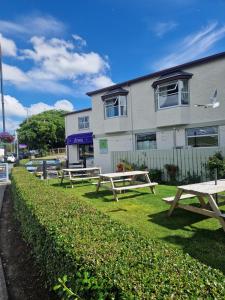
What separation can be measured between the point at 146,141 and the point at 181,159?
20.4 ft

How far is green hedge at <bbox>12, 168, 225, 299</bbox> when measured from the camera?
1814 mm

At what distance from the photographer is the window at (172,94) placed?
16.3 metres

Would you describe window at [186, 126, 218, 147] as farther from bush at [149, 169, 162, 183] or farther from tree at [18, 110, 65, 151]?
tree at [18, 110, 65, 151]

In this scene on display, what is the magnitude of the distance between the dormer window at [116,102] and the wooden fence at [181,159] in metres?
5.63

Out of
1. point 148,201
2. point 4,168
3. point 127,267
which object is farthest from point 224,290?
point 4,168

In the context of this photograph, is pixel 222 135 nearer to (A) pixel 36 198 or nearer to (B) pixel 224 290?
(A) pixel 36 198

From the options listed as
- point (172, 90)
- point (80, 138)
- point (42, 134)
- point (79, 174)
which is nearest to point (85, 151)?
point (80, 138)

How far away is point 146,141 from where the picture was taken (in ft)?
62.9

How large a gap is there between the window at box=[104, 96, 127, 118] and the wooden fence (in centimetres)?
557

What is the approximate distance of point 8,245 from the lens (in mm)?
5535

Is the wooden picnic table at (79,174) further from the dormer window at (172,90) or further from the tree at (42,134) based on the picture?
the tree at (42,134)

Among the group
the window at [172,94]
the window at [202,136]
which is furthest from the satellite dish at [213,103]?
the window at [172,94]

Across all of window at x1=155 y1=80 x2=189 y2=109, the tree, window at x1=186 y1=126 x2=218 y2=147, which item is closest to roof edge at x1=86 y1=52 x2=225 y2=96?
window at x1=155 y1=80 x2=189 y2=109

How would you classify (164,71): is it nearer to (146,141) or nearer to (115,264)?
(146,141)
